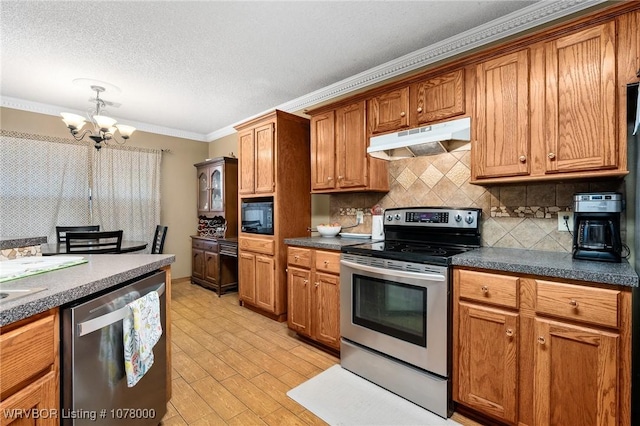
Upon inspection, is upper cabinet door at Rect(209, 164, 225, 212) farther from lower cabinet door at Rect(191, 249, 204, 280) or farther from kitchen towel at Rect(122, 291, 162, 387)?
kitchen towel at Rect(122, 291, 162, 387)

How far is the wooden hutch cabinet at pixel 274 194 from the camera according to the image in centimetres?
330

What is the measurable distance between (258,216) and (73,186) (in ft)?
9.32

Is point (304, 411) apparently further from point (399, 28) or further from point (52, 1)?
point (52, 1)

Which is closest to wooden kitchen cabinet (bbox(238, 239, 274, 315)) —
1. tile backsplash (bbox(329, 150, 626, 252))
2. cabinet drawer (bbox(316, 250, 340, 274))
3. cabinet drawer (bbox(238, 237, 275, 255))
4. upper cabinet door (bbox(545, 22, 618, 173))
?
cabinet drawer (bbox(238, 237, 275, 255))

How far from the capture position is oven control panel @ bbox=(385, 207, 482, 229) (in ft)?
7.38

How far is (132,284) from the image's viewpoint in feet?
4.52

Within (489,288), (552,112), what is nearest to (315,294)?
(489,288)

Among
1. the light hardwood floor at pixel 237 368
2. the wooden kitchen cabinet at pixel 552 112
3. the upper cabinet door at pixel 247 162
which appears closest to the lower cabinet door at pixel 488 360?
the light hardwood floor at pixel 237 368

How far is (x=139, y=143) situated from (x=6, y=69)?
75.7 inches

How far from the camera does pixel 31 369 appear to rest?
953 millimetres

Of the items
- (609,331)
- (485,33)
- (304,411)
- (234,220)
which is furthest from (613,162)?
(234,220)

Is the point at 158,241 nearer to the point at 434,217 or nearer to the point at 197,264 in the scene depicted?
the point at 197,264

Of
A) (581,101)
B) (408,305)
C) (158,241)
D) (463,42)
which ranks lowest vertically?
(408,305)

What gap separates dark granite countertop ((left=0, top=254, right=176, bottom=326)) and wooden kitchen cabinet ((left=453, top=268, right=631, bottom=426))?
1.80 m
